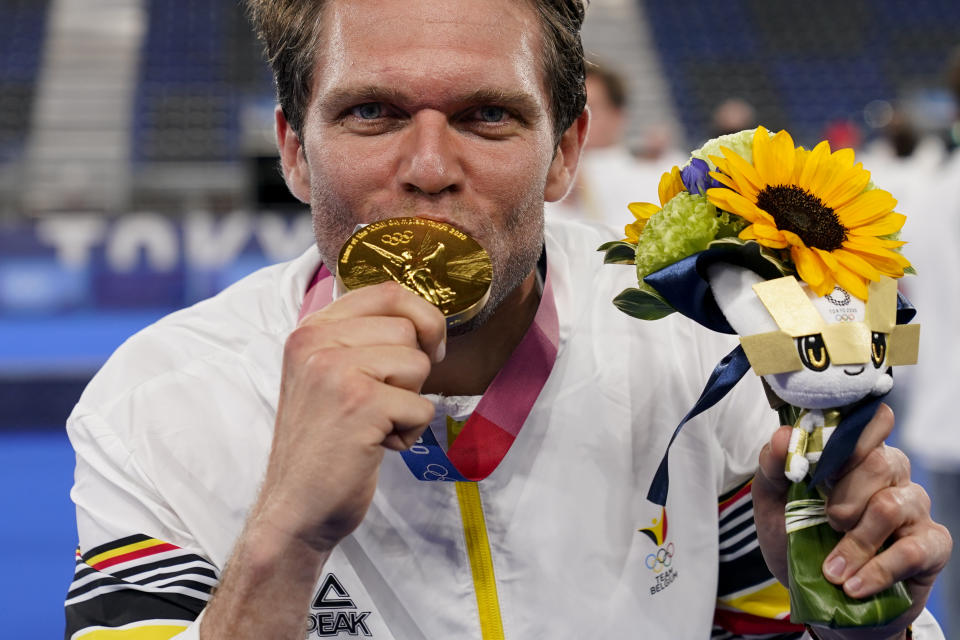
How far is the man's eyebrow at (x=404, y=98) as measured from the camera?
4.31 ft

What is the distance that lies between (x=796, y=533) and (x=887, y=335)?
240 mm

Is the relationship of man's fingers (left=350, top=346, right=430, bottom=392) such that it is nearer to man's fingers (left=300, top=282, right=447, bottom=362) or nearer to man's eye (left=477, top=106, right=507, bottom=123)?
man's fingers (left=300, top=282, right=447, bottom=362)

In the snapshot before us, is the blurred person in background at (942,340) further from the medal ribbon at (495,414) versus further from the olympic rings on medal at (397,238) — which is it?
the olympic rings on medal at (397,238)

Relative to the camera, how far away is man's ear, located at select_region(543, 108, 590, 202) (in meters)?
1.58

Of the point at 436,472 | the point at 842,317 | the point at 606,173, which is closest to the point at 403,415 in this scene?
the point at 436,472

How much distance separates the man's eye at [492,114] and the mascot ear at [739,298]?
1.30 feet

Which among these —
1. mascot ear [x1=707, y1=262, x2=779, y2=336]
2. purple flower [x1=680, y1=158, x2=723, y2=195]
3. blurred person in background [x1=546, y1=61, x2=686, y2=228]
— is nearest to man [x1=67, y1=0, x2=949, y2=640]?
mascot ear [x1=707, y1=262, x2=779, y2=336]

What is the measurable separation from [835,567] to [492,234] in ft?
1.90

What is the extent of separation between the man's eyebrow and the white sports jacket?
0.31 meters

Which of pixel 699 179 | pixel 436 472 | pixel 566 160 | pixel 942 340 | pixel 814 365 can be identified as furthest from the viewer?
pixel 942 340

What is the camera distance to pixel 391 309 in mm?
1084

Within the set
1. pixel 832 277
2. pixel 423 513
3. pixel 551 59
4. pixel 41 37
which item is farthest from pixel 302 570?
pixel 41 37

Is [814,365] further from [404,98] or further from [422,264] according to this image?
[404,98]

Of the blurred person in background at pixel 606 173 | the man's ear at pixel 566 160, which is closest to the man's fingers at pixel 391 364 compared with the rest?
the man's ear at pixel 566 160
